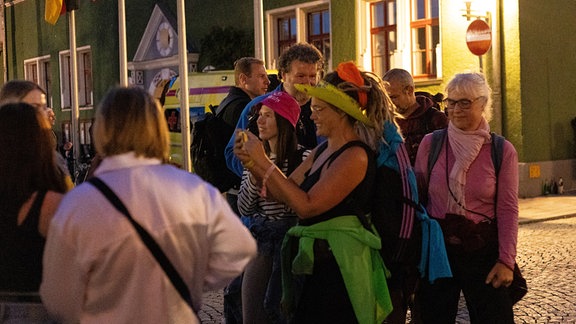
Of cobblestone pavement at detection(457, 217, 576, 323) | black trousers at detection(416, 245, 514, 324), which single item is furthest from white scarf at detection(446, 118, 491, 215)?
cobblestone pavement at detection(457, 217, 576, 323)

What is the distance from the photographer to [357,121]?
13.1 ft

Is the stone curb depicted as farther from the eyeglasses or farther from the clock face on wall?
the clock face on wall

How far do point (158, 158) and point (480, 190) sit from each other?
2.06 metres

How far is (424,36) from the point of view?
1981cm

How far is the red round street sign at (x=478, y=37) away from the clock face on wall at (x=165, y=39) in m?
11.3

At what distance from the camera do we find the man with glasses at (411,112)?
598cm

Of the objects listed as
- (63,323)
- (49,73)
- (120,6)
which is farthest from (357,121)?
(49,73)

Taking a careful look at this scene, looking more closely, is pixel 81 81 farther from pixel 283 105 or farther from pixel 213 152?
pixel 283 105

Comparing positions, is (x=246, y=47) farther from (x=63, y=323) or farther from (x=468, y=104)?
(x=63, y=323)

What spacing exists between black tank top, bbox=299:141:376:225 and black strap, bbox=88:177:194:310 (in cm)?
107

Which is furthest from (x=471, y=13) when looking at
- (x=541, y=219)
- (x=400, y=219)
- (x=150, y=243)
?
(x=150, y=243)

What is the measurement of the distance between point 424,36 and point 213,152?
14.7m

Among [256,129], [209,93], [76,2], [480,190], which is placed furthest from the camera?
[76,2]

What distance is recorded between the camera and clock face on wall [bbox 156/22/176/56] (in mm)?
26641
